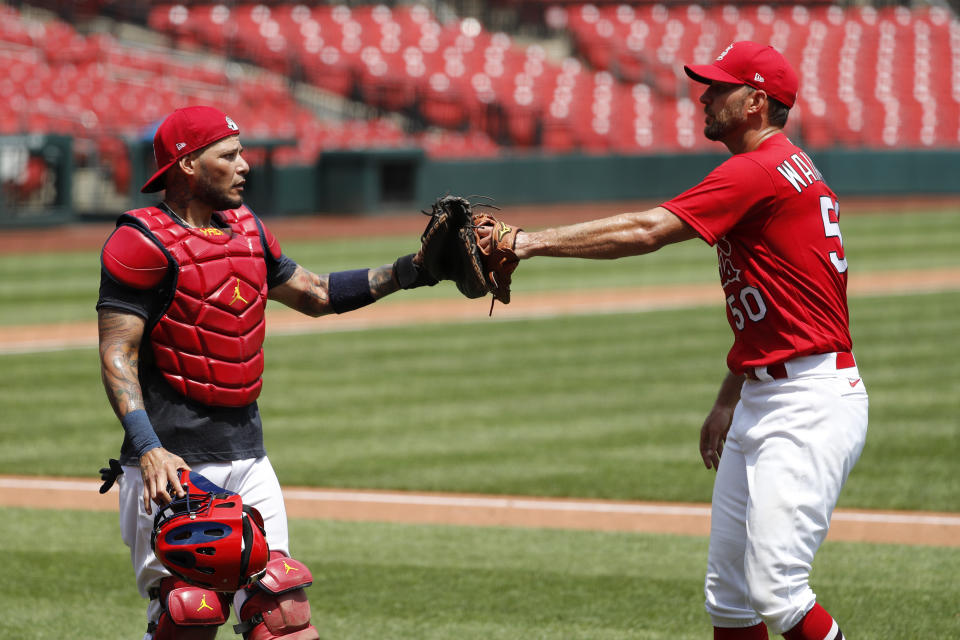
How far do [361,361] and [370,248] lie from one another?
34.3ft

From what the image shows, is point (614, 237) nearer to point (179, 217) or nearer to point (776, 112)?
point (776, 112)

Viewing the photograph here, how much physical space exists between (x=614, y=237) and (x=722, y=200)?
0.33 metres

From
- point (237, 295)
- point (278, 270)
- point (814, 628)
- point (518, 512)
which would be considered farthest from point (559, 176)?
point (814, 628)

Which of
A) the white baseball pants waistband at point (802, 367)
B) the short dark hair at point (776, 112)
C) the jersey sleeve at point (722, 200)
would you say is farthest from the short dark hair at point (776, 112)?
the white baseball pants waistband at point (802, 367)

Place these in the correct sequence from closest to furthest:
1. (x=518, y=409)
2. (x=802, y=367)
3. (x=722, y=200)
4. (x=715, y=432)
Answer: (x=722, y=200)
(x=802, y=367)
(x=715, y=432)
(x=518, y=409)

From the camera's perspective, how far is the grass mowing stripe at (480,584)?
541 centimetres

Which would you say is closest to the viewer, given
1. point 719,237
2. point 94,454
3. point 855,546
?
point 719,237

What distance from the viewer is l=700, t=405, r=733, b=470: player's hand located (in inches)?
180

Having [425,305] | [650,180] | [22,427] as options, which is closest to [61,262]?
[425,305]

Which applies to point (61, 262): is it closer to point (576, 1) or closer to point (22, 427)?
point (22, 427)

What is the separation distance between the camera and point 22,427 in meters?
9.62

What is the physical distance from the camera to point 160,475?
12.7 ft

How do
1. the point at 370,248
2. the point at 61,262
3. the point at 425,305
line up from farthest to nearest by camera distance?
the point at 370,248
the point at 61,262
the point at 425,305

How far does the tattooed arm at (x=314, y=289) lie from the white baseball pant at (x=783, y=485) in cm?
139
